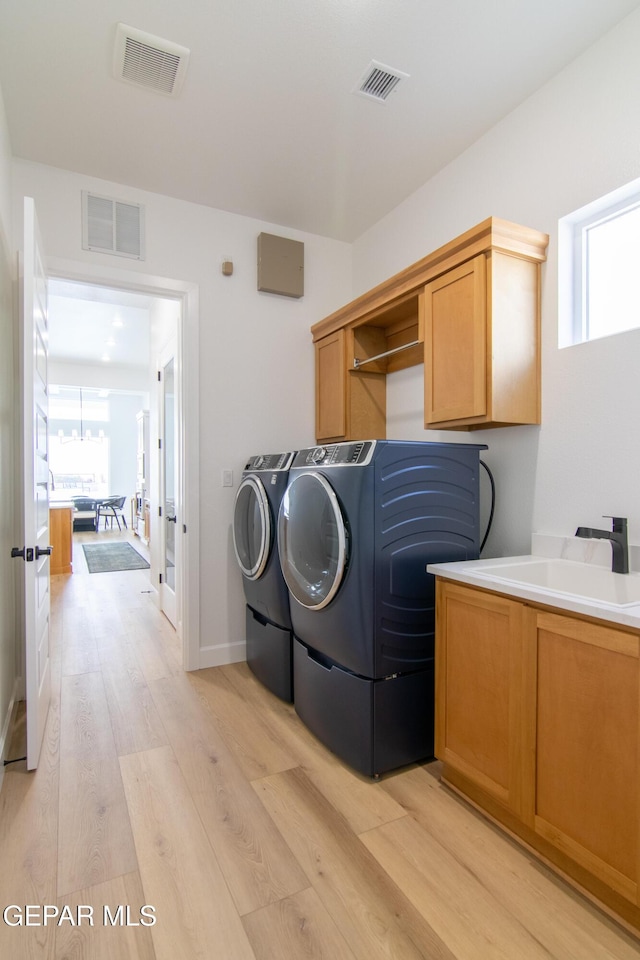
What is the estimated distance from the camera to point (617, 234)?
1.95 m

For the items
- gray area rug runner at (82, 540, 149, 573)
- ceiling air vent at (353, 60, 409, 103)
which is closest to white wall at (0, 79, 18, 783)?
ceiling air vent at (353, 60, 409, 103)

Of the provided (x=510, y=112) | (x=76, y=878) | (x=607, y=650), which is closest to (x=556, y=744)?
(x=607, y=650)

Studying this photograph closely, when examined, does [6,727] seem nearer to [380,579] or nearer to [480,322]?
[380,579]

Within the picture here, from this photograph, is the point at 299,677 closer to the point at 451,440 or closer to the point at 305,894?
the point at 305,894

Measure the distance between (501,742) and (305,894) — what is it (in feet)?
2.39

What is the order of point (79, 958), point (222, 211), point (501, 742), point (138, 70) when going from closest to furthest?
1. point (79, 958)
2. point (501, 742)
3. point (138, 70)
4. point (222, 211)

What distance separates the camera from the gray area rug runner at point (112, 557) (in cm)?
623

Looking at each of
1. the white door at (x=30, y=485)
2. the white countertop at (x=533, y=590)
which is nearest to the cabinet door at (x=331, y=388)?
the white countertop at (x=533, y=590)

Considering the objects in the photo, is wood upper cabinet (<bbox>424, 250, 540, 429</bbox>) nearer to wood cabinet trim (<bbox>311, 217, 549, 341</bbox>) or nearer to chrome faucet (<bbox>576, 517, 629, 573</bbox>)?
wood cabinet trim (<bbox>311, 217, 549, 341</bbox>)

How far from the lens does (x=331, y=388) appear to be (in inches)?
127

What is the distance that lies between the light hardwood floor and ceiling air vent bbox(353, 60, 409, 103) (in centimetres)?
289

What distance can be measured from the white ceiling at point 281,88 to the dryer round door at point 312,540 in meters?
1.71

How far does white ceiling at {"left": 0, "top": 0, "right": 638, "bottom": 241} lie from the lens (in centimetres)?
181

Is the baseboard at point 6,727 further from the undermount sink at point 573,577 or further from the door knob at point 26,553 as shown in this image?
the undermount sink at point 573,577
